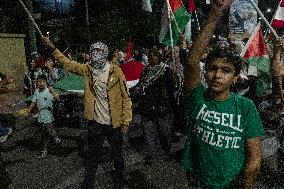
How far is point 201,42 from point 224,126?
61 centimetres

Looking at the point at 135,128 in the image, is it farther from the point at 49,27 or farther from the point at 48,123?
the point at 49,27

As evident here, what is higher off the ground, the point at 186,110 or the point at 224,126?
the point at 224,126

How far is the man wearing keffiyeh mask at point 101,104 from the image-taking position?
19.1ft

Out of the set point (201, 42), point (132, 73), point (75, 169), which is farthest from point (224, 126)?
point (132, 73)

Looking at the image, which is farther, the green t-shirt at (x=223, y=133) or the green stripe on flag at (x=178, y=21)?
the green stripe on flag at (x=178, y=21)

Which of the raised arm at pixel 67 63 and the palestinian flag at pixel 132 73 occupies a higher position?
the raised arm at pixel 67 63

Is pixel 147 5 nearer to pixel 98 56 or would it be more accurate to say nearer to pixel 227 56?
pixel 98 56

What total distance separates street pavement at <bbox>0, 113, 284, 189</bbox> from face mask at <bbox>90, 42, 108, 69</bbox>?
1.88 metres

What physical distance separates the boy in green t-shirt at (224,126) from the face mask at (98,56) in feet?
9.76

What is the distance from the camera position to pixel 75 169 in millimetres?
7219

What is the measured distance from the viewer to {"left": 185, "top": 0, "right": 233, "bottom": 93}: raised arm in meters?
2.70

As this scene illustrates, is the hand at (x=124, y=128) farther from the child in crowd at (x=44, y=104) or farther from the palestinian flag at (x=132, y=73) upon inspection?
the palestinian flag at (x=132, y=73)

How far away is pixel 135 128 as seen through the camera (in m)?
9.60

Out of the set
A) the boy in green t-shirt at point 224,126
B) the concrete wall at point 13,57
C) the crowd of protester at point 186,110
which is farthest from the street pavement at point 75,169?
the concrete wall at point 13,57
